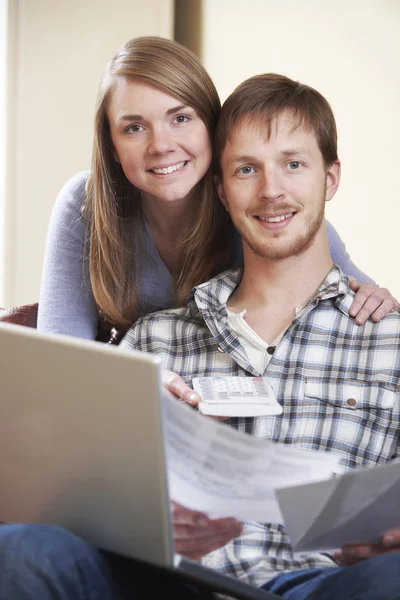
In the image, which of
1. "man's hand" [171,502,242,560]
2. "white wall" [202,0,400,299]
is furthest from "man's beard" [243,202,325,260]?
"white wall" [202,0,400,299]

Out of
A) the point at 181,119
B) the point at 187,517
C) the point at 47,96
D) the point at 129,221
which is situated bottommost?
the point at 187,517

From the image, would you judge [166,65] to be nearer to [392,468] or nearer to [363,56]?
[392,468]

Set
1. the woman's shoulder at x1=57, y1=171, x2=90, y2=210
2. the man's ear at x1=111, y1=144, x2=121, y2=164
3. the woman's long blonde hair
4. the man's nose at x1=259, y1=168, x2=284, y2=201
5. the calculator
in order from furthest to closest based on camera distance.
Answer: the woman's shoulder at x1=57, y1=171, x2=90, y2=210 → the man's ear at x1=111, y1=144, x2=121, y2=164 → the woman's long blonde hair → the man's nose at x1=259, y1=168, x2=284, y2=201 → the calculator

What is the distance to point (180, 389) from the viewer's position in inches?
51.9

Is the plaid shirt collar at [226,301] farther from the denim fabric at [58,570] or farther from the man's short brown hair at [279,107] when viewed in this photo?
the denim fabric at [58,570]

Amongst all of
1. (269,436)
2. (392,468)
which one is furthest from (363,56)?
(392,468)

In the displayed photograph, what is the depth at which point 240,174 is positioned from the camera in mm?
1528

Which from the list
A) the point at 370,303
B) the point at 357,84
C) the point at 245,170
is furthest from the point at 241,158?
the point at 357,84

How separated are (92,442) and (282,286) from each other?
70 centimetres

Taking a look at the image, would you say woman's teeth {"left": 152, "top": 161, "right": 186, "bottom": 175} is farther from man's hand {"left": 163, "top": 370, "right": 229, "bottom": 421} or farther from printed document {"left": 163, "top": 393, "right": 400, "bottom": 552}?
printed document {"left": 163, "top": 393, "right": 400, "bottom": 552}

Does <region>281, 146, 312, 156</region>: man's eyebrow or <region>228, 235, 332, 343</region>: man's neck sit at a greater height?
<region>281, 146, 312, 156</region>: man's eyebrow

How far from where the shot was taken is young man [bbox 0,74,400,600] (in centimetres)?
136

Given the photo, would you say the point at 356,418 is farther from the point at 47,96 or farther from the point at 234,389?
the point at 47,96

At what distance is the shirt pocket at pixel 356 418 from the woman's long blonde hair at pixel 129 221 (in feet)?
1.42
